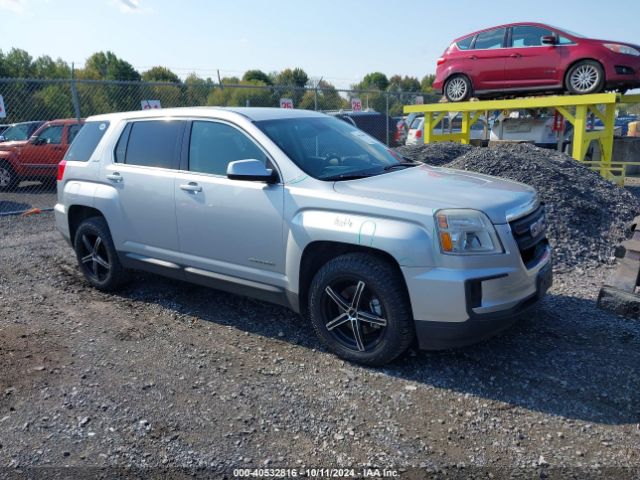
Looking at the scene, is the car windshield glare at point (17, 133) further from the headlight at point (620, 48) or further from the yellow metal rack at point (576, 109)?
the headlight at point (620, 48)

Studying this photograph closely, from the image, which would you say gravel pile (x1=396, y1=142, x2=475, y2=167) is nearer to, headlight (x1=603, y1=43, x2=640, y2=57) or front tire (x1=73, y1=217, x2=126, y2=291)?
headlight (x1=603, y1=43, x2=640, y2=57)

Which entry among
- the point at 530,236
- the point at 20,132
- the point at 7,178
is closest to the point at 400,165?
the point at 530,236

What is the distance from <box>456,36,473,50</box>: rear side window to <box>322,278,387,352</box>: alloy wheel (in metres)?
9.63

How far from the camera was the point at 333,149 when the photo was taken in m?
4.68

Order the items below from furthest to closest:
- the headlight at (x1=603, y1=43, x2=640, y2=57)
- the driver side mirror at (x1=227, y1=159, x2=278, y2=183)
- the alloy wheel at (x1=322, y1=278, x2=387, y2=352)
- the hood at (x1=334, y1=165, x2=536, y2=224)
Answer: the headlight at (x1=603, y1=43, x2=640, y2=57), the driver side mirror at (x1=227, y1=159, x2=278, y2=183), the alloy wheel at (x1=322, y1=278, x2=387, y2=352), the hood at (x1=334, y1=165, x2=536, y2=224)

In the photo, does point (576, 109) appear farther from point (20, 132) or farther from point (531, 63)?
point (20, 132)

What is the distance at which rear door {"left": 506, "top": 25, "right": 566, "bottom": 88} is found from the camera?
1098 centimetres

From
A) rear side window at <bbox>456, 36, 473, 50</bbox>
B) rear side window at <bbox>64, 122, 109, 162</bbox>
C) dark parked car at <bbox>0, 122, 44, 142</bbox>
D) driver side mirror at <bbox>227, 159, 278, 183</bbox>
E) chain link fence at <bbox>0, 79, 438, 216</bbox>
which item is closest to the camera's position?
driver side mirror at <bbox>227, 159, 278, 183</bbox>

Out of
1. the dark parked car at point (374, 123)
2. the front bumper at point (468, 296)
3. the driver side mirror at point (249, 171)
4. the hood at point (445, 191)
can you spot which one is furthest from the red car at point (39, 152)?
the front bumper at point (468, 296)

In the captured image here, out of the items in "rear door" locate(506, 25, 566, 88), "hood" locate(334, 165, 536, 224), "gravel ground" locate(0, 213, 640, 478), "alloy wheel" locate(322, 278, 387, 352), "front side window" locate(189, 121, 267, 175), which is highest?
"rear door" locate(506, 25, 566, 88)

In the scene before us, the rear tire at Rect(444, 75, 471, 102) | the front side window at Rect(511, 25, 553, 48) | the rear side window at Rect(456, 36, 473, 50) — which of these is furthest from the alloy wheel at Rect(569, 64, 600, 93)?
the rear side window at Rect(456, 36, 473, 50)

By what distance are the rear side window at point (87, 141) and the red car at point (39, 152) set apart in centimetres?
774

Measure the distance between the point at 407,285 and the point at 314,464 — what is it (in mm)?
1277

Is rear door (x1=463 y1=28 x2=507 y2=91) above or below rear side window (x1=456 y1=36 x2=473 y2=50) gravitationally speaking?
below
